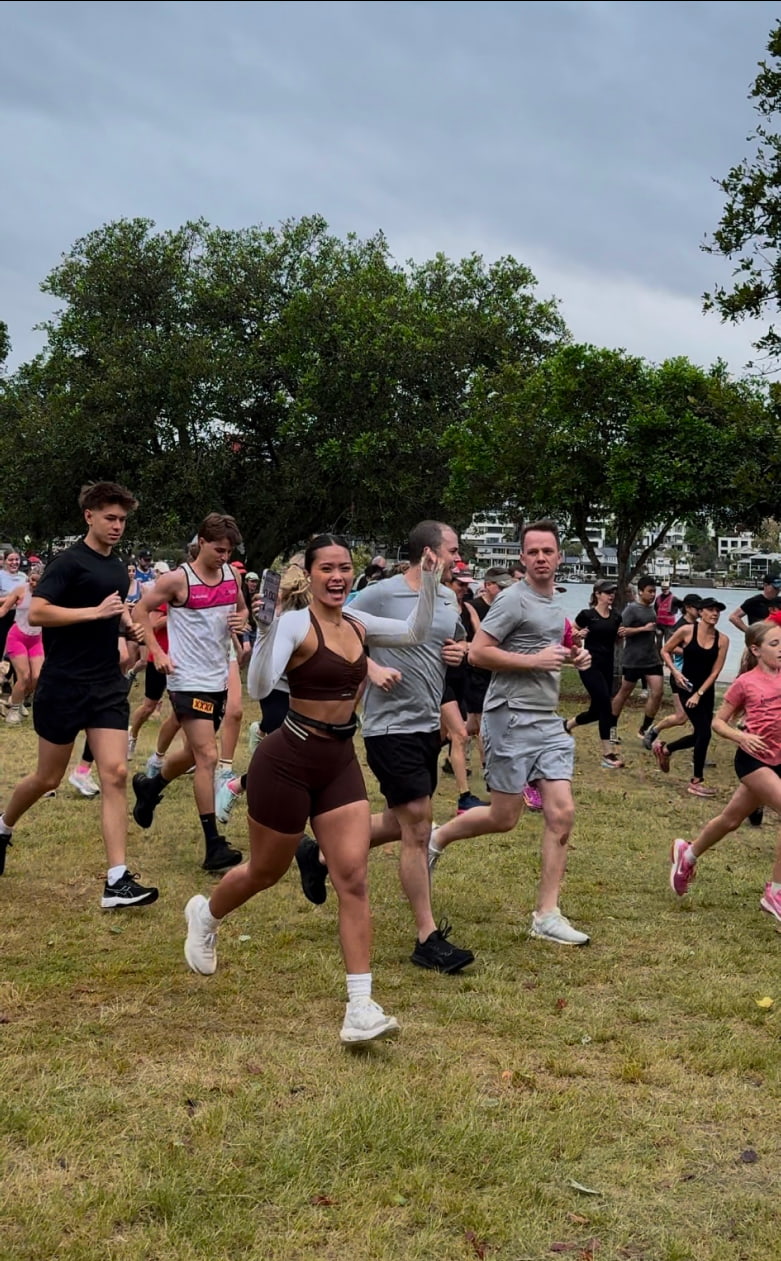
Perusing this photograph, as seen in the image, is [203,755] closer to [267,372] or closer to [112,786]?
[112,786]

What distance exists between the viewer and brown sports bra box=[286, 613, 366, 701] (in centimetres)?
430

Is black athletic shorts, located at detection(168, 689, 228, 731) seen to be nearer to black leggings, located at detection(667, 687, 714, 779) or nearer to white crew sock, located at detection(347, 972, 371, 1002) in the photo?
white crew sock, located at detection(347, 972, 371, 1002)

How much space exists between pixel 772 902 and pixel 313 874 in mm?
2666

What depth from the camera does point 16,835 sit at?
780cm

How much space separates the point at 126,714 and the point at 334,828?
220cm

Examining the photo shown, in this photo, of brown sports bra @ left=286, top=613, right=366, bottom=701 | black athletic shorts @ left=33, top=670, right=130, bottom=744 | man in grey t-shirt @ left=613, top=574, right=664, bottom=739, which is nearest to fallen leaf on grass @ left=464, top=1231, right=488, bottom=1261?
brown sports bra @ left=286, top=613, right=366, bottom=701

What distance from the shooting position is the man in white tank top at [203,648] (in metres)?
6.76

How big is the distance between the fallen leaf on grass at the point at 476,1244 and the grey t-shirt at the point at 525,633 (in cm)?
315

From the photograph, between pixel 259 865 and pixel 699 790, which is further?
pixel 699 790

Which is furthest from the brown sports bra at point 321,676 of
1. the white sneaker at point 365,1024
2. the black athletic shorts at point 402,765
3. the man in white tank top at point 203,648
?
the man in white tank top at point 203,648

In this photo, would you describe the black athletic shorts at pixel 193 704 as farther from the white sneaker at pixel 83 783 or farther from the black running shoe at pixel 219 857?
the white sneaker at pixel 83 783

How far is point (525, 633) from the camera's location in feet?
19.4

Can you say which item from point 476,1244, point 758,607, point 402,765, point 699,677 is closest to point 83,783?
point 402,765

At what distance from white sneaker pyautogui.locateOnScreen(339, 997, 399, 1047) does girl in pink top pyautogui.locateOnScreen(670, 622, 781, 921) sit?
114 inches
